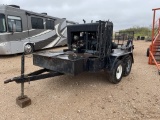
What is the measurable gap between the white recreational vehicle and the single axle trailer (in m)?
4.94

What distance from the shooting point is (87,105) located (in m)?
3.43

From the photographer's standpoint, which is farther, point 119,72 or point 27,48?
point 27,48

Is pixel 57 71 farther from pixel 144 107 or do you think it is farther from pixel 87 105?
pixel 144 107

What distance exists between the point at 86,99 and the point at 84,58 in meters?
0.98

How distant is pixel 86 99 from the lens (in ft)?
12.1

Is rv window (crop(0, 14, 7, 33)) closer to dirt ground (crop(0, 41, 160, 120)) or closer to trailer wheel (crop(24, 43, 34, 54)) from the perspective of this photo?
trailer wheel (crop(24, 43, 34, 54))

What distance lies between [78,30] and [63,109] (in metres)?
2.51

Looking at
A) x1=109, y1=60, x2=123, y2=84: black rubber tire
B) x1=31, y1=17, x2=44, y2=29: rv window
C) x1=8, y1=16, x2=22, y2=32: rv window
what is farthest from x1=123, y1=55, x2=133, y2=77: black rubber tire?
x1=31, y1=17, x2=44, y2=29: rv window

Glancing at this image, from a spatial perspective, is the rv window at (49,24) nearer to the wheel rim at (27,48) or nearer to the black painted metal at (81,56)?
the wheel rim at (27,48)

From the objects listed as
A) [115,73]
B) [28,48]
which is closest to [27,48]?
[28,48]

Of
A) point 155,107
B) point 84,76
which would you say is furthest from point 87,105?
point 84,76

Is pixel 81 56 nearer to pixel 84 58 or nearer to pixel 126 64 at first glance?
pixel 84 58

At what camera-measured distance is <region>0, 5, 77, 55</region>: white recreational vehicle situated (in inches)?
333

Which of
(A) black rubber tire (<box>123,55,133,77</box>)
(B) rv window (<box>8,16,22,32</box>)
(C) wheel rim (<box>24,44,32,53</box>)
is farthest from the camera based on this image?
(C) wheel rim (<box>24,44,32,53</box>)
